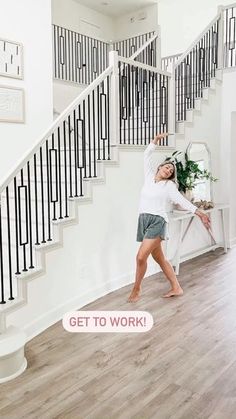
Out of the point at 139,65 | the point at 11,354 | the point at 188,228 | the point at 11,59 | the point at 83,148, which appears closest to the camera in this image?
the point at 11,354

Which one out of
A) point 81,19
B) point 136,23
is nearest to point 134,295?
point 81,19

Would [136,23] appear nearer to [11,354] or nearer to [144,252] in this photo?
[144,252]

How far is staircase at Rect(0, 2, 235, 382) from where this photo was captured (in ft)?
10.7

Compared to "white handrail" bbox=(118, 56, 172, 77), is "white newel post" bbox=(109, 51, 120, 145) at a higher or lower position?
lower

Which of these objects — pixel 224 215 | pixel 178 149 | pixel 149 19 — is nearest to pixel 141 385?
pixel 178 149

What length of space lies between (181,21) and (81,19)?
267 centimetres

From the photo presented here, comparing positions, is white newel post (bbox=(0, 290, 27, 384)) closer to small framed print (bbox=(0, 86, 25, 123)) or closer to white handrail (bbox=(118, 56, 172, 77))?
small framed print (bbox=(0, 86, 25, 123))

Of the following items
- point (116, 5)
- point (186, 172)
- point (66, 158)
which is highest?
point (116, 5)

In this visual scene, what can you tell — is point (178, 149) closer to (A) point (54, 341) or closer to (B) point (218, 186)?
(B) point (218, 186)

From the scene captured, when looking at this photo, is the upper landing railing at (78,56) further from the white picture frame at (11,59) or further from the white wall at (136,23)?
→ the white picture frame at (11,59)

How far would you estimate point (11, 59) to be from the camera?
488 centimetres

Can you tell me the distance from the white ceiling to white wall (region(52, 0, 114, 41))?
0.43ft

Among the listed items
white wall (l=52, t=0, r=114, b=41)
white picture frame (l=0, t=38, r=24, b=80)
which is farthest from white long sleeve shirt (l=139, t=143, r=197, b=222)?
white wall (l=52, t=0, r=114, b=41)

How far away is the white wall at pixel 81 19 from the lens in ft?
28.4
